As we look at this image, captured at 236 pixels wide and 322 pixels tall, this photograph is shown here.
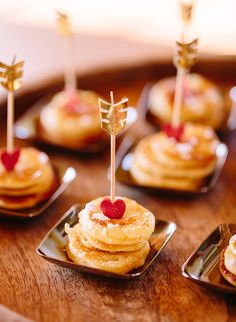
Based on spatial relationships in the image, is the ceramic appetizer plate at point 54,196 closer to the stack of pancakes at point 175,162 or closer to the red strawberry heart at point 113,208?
the stack of pancakes at point 175,162

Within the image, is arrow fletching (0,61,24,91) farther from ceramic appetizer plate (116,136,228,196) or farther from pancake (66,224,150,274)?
pancake (66,224,150,274)

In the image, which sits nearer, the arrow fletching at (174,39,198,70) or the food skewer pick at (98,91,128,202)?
the food skewer pick at (98,91,128,202)

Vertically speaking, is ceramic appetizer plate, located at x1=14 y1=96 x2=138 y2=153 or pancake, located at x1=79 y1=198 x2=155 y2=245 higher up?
pancake, located at x1=79 y1=198 x2=155 y2=245

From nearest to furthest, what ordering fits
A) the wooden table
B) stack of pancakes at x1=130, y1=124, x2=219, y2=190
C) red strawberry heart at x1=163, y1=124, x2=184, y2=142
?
the wooden table → stack of pancakes at x1=130, y1=124, x2=219, y2=190 → red strawberry heart at x1=163, y1=124, x2=184, y2=142

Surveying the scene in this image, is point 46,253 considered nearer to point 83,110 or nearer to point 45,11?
point 83,110

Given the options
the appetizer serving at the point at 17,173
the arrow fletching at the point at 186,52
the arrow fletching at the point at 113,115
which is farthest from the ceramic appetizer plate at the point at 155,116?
the arrow fletching at the point at 113,115

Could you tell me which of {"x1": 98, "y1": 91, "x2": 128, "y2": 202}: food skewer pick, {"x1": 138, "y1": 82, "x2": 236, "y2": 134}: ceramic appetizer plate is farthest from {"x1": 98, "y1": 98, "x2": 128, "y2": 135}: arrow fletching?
{"x1": 138, "y1": 82, "x2": 236, "y2": 134}: ceramic appetizer plate

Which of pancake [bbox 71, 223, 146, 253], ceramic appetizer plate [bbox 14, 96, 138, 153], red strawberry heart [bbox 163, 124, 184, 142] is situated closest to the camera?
pancake [bbox 71, 223, 146, 253]
